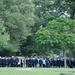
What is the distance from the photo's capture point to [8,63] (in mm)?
43781

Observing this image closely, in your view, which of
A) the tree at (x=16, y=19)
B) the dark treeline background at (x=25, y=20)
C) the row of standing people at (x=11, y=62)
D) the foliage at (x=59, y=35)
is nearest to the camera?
the foliage at (x=59, y=35)

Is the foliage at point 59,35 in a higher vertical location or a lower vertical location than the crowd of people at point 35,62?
higher

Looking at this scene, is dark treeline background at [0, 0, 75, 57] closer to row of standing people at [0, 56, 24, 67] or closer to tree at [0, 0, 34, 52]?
tree at [0, 0, 34, 52]

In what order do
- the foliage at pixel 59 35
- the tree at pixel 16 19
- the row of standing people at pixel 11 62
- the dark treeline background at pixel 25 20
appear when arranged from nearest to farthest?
the foliage at pixel 59 35
the row of standing people at pixel 11 62
the dark treeline background at pixel 25 20
the tree at pixel 16 19

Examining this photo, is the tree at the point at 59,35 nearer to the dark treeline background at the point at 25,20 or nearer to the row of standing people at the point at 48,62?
the row of standing people at the point at 48,62

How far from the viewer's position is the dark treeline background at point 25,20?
53209mm

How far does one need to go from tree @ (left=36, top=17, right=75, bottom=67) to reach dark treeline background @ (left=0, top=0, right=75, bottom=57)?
11.0ft

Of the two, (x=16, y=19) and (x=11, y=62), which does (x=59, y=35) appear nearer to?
(x=11, y=62)

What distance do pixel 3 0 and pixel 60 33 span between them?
44.7 feet

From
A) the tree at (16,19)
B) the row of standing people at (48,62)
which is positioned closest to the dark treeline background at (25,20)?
the tree at (16,19)

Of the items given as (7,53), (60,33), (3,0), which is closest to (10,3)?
(3,0)

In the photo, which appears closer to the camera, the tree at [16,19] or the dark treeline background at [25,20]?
the dark treeline background at [25,20]

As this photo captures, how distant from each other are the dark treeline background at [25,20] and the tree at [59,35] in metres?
3.34

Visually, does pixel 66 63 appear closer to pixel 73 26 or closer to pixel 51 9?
pixel 73 26
